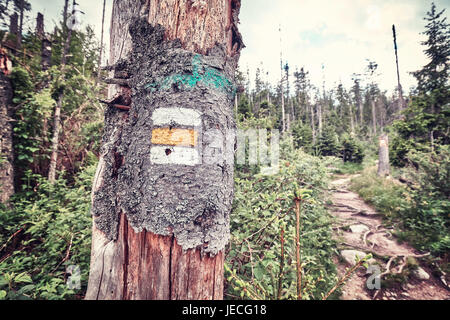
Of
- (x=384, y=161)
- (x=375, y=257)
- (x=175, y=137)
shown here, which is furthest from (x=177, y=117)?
(x=384, y=161)

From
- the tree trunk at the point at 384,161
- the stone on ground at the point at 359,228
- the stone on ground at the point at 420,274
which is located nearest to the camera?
the stone on ground at the point at 420,274

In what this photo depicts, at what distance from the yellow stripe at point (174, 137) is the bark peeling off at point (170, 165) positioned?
0.03 m

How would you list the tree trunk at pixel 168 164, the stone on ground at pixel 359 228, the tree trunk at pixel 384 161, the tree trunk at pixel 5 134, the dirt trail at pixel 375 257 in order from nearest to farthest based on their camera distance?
1. the tree trunk at pixel 168 164
2. the dirt trail at pixel 375 257
3. the tree trunk at pixel 5 134
4. the stone on ground at pixel 359 228
5. the tree trunk at pixel 384 161

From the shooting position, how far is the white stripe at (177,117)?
85 centimetres

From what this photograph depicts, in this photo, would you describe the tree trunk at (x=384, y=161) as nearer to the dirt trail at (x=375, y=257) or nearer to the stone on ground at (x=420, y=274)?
the dirt trail at (x=375, y=257)

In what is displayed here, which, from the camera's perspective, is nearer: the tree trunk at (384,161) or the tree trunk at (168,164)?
the tree trunk at (168,164)

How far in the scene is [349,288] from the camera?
3.14m

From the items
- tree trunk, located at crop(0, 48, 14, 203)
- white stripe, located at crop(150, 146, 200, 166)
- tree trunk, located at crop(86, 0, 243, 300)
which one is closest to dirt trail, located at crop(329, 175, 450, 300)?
tree trunk, located at crop(86, 0, 243, 300)

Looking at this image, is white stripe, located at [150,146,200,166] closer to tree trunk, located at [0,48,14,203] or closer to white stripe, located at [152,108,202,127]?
white stripe, located at [152,108,202,127]

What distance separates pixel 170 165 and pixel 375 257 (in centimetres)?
512

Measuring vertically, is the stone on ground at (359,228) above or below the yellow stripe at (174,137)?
below

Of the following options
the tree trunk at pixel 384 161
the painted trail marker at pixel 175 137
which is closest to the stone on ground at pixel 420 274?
the painted trail marker at pixel 175 137

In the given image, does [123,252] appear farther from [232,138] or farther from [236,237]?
[236,237]

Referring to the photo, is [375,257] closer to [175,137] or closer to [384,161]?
[175,137]
